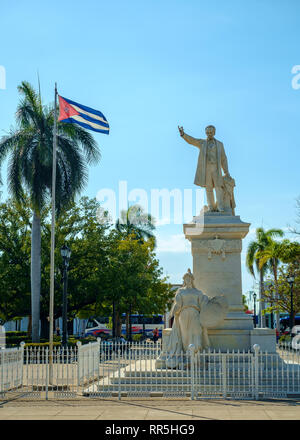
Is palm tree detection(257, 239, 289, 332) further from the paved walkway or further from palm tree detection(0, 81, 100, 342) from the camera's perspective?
the paved walkway

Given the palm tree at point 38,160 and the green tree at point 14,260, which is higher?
the palm tree at point 38,160

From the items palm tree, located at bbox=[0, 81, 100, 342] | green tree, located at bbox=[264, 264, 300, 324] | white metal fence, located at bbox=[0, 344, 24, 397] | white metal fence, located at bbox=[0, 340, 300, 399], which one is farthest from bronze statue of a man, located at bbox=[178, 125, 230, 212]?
green tree, located at bbox=[264, 264, 300, 324]

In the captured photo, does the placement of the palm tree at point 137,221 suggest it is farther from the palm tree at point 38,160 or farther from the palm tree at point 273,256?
the palm tree at point 38,160

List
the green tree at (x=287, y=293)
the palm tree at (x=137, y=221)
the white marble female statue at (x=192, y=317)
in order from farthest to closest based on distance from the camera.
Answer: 1. the palm tree at (x=137, y=221)
2. the green tree at (x=287, y=293)
3. the white marble female statue at (x=192, y=317)

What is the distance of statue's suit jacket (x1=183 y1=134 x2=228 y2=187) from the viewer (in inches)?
699

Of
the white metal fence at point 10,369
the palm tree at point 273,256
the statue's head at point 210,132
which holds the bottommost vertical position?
the white metal fence at point 10,369

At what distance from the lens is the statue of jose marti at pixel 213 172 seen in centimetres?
1775

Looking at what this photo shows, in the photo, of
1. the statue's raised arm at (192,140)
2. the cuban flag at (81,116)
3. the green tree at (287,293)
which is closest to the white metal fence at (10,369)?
the cuban flag at (81,116)

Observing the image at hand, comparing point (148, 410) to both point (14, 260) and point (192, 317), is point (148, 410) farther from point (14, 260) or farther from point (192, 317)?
point (14, 260)

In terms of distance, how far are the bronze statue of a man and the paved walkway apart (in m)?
7.70

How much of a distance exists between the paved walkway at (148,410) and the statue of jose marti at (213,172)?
7.66 meters

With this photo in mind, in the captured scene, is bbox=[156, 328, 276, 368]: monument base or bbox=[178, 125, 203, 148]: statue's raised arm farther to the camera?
bbox=[178, 125, 203, 148]: statue's raised arm

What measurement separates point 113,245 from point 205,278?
20.7 metres

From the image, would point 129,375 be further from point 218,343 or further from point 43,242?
point 43,242
